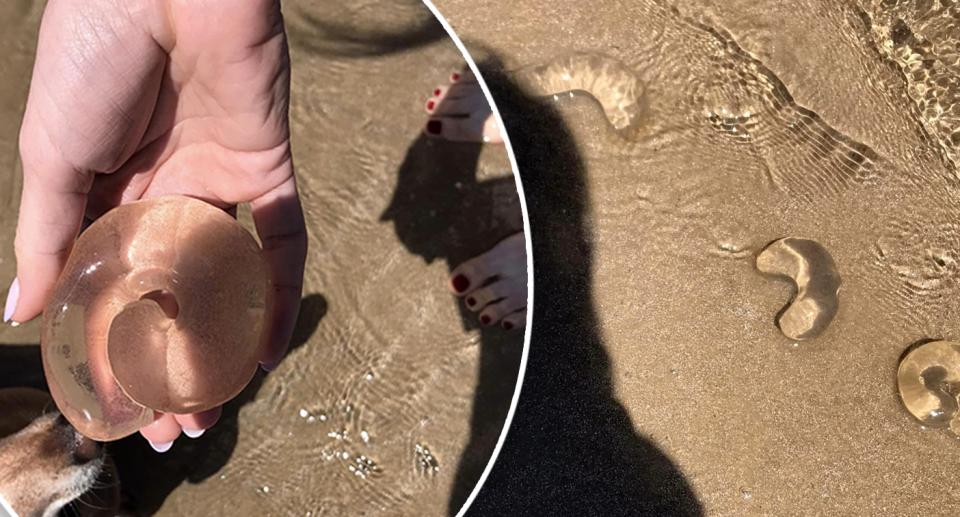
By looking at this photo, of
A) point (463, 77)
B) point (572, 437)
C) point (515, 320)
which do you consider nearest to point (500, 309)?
point (515, 320)

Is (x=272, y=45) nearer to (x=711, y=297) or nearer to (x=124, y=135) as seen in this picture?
(x=124, y=135)

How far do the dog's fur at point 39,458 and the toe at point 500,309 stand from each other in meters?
1.29

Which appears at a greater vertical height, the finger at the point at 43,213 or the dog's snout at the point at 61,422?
the finger at the point at 43,213

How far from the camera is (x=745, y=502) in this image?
9.13ft

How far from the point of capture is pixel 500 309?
8.49ft

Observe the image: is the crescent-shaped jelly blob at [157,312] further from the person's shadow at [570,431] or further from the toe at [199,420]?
the person's shadow at [570,431]

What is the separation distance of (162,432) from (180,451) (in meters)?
0.10

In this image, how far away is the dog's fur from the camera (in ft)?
8.10

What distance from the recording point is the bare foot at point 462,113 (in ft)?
8.49

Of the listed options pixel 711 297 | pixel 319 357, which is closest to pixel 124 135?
pixel 319 357

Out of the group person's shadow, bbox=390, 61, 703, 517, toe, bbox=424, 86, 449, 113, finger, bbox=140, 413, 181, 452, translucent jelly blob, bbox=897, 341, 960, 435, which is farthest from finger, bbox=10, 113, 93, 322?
translucent jelly blob, bbox=897, 341, 960, 435

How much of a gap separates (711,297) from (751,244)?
238 millimetres

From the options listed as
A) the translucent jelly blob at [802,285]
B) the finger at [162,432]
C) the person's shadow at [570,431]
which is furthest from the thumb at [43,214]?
the translucent jelly blob at [802,285]

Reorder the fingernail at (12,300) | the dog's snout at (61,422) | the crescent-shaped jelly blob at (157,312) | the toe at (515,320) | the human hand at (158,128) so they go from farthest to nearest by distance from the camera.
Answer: the toe at (515,320) < the dog's snout at (61,422) < the fingernail at (12,300) < the human hand at (158,128) < the crescent-shaped jelly blob at (157,312)
